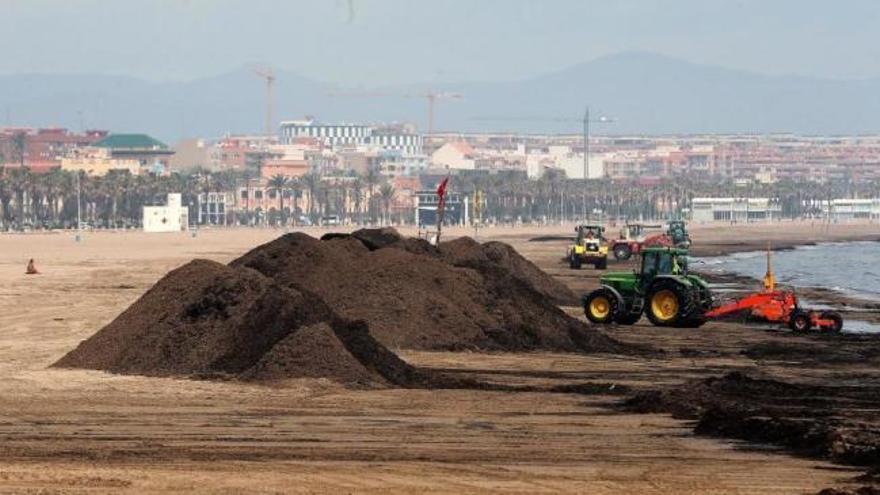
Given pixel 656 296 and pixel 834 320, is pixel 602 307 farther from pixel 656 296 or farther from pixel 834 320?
pixel 834 320

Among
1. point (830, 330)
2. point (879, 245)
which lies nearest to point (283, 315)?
point (830, 330)

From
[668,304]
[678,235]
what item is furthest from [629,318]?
[678,235]

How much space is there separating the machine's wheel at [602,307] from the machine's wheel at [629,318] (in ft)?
0.41

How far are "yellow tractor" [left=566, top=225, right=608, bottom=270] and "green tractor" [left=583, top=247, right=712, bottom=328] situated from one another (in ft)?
126

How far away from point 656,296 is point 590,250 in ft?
129

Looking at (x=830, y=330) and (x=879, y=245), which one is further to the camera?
(x=879, y=245)

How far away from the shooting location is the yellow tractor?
277 ft

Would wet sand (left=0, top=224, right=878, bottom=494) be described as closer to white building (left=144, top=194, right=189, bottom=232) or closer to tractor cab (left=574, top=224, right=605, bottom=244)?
tractor cab (left=574, top=224, right=605, bottom=244)

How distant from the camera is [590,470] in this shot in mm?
20453

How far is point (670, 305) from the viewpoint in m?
44.7

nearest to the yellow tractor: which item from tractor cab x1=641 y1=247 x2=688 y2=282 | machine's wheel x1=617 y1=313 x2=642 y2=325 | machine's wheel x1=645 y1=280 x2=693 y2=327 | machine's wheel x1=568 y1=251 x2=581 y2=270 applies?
machine's wheel x1=568 y1=251 x2=581 y2=270

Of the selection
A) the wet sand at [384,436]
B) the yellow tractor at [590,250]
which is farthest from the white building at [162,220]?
the wet sand at [384,436]

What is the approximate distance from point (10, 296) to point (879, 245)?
4538 inches

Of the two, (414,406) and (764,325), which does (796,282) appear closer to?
(764,325)
